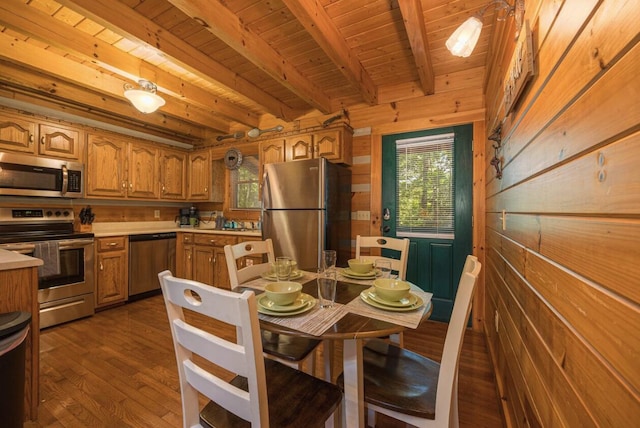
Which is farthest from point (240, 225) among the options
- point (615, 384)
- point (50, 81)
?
point (615, 384)

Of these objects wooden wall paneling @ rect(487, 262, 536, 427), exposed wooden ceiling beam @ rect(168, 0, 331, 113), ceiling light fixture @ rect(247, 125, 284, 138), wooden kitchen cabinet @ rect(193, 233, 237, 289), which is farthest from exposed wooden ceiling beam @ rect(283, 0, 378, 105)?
wooden kitchen cabinet @ rect(193, 233, 237, 289)

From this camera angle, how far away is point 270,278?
4.95 feet

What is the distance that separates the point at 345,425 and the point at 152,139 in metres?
4.35

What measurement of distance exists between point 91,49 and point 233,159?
1935 millimetres

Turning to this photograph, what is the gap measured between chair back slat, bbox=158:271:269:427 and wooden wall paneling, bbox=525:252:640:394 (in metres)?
0.73

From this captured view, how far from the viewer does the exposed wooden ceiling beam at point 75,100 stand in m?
2.50

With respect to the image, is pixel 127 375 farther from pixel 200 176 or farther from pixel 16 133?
pixel 200 176

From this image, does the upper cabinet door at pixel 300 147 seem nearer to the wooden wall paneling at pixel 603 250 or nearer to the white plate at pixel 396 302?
the white plate at pixel 396 302

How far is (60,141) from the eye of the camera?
288 centimetres

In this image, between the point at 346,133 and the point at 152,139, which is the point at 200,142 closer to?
the point at 152,139

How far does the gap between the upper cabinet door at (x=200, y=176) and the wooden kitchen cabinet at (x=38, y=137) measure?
4.49ft


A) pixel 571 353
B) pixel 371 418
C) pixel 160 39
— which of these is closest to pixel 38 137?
pixel 160 39

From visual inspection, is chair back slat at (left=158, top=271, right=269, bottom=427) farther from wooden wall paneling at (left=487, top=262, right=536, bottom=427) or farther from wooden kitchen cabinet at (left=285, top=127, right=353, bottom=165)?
wooden kitchen cabinet at (left=285, top=127, right=353, bottom=165)

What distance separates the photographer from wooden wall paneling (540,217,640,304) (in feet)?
1.47
